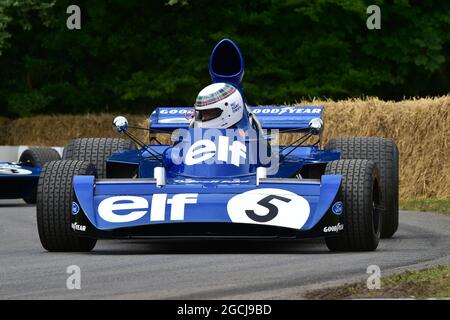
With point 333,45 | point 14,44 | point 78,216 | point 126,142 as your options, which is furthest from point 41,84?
point 78,216

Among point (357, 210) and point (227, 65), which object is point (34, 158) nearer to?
point (227, 65)

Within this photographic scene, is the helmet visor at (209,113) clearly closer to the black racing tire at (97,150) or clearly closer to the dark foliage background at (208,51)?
the black racing tire at (97,150)

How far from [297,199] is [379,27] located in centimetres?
2120

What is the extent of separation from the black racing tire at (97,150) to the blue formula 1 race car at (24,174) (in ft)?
20.8

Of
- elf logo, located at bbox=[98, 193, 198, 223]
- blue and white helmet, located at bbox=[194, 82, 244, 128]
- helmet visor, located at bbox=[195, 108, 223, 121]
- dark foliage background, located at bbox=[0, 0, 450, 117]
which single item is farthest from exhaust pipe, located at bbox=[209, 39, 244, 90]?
dark foliage background, located at bbox=[0, 0, 450, 117]

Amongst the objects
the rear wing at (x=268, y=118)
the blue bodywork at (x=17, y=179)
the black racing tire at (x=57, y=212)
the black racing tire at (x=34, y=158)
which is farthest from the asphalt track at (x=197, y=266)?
the black racing tire at (x=34, y=158)

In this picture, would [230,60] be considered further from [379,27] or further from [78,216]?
[379,27]

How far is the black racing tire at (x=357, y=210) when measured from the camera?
39.2 ft

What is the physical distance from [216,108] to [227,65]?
0.97 meters

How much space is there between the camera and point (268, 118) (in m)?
15.5
